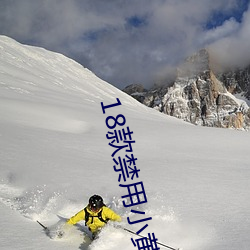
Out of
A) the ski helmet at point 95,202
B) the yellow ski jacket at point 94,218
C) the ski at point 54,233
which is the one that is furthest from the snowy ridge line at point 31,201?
the ski helmet at point 95,202

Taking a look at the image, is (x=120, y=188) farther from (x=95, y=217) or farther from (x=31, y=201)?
(x=31, y=201)

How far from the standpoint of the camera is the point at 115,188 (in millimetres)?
7715

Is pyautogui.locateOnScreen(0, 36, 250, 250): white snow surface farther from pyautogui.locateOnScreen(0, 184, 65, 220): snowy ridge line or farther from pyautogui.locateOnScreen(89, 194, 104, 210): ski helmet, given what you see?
pyautogui.locateOnScreen(89, 194, 104, 210): ski helmet

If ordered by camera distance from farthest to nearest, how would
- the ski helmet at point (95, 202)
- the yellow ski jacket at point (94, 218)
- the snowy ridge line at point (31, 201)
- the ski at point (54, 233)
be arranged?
1. the snowy ridge line at point (31, 201)
2. the yellow ski jacket at point (94, 218)
3. the ski helmet at point (95, 202)
4. the ski at point (54, 233)

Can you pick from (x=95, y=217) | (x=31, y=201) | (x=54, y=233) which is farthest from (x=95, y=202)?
(x=31, y=201)

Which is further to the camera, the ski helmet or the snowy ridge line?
the snowy ridge line

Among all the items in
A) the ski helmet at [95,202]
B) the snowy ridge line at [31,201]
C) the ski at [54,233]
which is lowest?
the ski at [54,233]

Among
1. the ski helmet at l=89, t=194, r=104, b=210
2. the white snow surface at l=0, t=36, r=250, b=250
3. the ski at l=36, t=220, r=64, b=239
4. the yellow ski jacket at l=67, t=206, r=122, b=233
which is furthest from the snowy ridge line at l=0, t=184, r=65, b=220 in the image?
the ski helmet at l=89, t=194, r=104, b=210

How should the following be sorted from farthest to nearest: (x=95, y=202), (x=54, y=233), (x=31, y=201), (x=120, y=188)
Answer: (x=120, y=188), (x=31, y=201), (x=95, y=202), (x=54, y=233)

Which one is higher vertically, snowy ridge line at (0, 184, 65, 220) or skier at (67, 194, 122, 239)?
snowy ridge line at (0, 184, 65, 220)

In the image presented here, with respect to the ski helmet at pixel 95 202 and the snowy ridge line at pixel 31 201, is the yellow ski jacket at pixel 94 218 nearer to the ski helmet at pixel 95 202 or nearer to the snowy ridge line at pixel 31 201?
the ski helmet at pixel 95 202

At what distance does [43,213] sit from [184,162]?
5.29 metres

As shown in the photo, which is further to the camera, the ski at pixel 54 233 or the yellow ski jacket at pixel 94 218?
the yellow ski jacket at pixel 94 218

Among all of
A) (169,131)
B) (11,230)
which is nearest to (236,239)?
(11,230)
